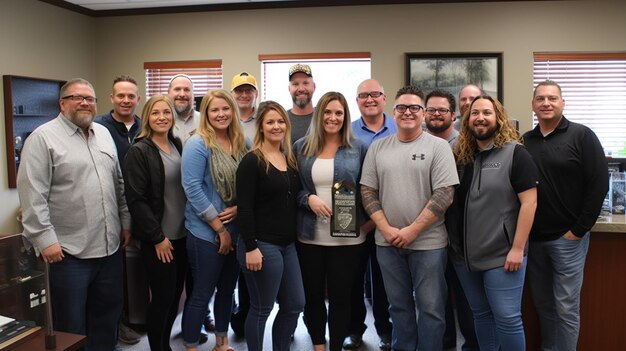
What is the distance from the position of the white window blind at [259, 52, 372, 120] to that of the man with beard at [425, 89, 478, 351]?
2394mm

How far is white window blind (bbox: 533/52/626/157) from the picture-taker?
16.0 feet

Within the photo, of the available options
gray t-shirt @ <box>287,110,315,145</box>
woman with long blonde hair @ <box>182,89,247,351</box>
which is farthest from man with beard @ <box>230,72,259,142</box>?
woman with long blonde hair @ <box>182,89,247,351</box>

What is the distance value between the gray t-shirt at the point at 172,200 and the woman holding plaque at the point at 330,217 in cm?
63

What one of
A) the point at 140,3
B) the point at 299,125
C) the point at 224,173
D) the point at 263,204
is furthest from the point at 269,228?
the point at 140,3

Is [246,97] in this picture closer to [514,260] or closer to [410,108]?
[410,108]

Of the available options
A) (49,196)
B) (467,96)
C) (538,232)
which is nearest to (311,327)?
(538,232)

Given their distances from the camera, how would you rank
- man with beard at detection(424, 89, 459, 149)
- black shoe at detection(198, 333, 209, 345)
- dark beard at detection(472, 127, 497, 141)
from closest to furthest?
dark beard at detection(472, 127, 497, 141) < man with beard at detection(424, 89, 459, 149) < black shoe at detection(198, 333, 209, 345)

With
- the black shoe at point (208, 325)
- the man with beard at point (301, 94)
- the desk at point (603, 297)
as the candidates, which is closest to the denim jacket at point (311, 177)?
the man with beard at point (301, 94)

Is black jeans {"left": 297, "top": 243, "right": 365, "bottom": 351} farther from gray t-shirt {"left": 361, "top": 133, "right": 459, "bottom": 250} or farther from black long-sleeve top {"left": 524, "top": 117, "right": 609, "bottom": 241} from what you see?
black long-sleeve top {"left": 524, "top": 117, "right": 609, "bottom": 241}

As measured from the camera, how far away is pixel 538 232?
2.23 metres

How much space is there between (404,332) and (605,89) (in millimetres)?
4022

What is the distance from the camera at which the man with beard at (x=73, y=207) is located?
2033 millimetres

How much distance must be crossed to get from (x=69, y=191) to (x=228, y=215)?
731mm

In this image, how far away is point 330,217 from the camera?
229 centimetres
